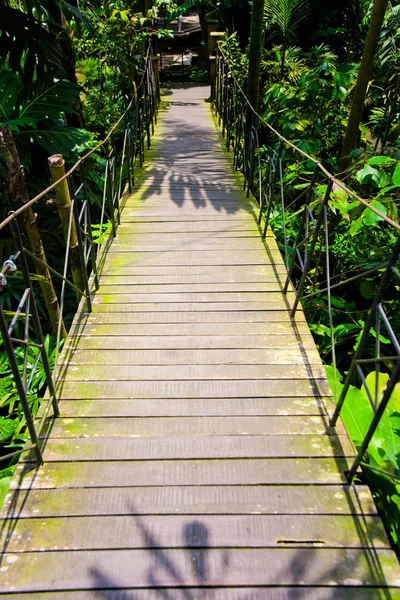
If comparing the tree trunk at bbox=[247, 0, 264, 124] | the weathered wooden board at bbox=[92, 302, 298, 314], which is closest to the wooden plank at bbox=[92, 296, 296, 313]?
the weathered wooden board at bbox=[92, 302, 298, 314]

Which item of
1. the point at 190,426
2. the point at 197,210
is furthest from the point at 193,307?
the point at 197,210

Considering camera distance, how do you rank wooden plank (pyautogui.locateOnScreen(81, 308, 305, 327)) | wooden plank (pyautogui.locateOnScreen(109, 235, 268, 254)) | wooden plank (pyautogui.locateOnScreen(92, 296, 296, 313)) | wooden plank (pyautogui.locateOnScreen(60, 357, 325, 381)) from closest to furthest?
wooden plank (pyautogui.locateOnScreen(60, 357, 325, 381)) < wooden plank (pyautogui.locateOnScreen(81, 308, 305, 327)) < wooden plank (pyautogui.locateOnScreen(92, 296, 296, 313)) < wooden plank (pyautogui.locateOnScreen(109, 235, 268, 254))

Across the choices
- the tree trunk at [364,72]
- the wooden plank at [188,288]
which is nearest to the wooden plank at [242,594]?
the wooden plank at [188,288]

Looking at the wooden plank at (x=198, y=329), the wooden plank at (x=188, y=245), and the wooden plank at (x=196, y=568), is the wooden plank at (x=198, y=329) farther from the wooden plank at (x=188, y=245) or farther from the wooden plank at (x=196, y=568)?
the wooden plank at (x=196, y=568)

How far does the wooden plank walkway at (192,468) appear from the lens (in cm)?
170

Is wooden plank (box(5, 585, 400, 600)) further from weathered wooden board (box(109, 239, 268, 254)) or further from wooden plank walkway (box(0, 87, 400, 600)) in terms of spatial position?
weathered wooden board (box(109, 239, 268, 254))

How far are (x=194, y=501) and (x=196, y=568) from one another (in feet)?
0.95

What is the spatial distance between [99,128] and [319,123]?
4.59 meters

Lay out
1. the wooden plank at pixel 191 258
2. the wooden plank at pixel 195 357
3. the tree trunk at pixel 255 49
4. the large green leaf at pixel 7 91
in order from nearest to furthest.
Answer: the wooden plank at pixel 195 357 → the wooden plank at pixel 191 258 → the large green leaf at pixel 7 91 → the tree trunk at pixel 255 49

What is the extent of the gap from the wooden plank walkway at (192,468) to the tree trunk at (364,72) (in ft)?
5.09

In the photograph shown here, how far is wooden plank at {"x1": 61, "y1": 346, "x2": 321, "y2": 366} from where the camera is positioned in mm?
2709

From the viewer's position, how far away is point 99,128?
8.09 metres

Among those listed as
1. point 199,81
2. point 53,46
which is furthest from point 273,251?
point 199,81

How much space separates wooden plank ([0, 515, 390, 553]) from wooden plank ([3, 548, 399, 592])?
0.03m
